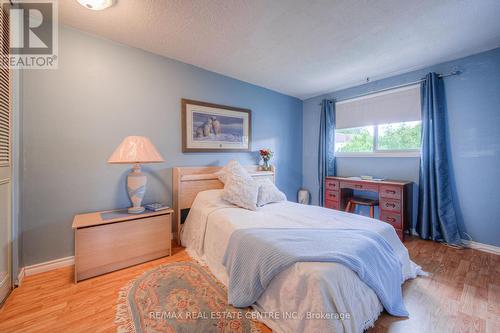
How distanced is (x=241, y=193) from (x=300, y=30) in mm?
1896

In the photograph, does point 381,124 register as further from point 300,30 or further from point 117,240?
point 117,240

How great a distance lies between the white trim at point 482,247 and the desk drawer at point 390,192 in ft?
3.16

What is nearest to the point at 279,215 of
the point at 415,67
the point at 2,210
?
the point at 2,210

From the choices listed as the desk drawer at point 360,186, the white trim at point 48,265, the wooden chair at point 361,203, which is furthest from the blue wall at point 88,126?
the wooden chair at point 361,203

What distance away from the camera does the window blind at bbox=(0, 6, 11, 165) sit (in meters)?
1.52

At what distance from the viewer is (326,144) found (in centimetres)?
397

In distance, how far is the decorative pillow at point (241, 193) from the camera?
7.89 ft

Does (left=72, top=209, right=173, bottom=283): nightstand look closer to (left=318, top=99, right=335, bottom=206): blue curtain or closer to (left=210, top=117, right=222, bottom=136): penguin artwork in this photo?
(left=210, top=117, right=222, bottom=136): penguin artwork

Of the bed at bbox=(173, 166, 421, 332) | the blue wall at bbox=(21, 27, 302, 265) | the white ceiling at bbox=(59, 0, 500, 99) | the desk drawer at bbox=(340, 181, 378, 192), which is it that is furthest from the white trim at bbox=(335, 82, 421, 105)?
the blue wall at bbox=(21, 27, 302, 265)

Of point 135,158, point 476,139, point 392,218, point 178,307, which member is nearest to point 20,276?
point 135,158

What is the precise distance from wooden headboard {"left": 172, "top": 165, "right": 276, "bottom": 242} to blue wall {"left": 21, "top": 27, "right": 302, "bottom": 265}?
0.13 m

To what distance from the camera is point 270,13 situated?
184cm

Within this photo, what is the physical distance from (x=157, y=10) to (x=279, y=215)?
2284 mm

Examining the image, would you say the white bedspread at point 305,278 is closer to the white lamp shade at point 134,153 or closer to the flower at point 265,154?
the white lamp shade at point 134,153
